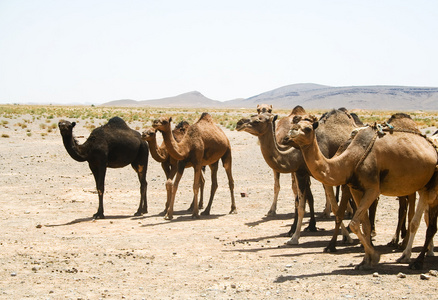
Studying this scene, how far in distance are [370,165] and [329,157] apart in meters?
2.90

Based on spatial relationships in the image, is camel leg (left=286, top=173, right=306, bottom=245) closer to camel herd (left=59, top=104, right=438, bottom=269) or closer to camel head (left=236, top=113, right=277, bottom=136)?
camel herd (left=59, top=104, right=438, bottom=269)

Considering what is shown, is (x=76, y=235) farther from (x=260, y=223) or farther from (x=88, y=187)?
(x=88, y=187)

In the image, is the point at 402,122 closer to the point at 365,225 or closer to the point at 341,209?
the point at 341,209

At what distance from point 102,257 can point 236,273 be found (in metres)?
2.56

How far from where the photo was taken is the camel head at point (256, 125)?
36.8 ft

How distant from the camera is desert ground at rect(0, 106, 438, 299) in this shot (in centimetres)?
782

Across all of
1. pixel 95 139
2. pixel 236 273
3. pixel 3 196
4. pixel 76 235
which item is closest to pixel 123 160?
pixel 95 139

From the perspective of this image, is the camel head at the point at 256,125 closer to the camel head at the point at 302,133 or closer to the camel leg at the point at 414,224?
the camel head at the point at 302,133

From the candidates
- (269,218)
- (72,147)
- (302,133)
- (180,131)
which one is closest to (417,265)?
(302,133)

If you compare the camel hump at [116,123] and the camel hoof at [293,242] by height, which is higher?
the camel hump at [116,123]

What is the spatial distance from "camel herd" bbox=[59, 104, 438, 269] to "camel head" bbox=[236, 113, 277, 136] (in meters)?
0.02

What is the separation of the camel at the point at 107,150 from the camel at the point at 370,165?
7037mm

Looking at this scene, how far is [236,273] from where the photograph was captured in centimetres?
870

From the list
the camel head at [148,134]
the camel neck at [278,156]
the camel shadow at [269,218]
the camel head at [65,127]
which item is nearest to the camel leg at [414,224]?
the camel neck at [278,156]
